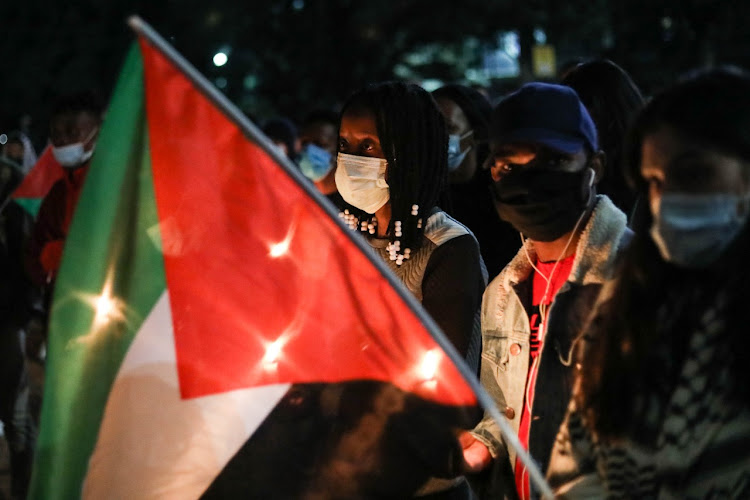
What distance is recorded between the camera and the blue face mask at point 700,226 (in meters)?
2.61

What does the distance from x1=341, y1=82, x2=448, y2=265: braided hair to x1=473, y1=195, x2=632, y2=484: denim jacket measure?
0.74 metres

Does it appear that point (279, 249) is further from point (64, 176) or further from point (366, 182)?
point (64, 176)

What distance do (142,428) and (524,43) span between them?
22.4 meters

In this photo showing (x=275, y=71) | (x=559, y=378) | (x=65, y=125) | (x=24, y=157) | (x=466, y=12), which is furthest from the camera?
(x=275, y=71)

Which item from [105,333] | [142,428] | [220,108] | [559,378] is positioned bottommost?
[559,378]

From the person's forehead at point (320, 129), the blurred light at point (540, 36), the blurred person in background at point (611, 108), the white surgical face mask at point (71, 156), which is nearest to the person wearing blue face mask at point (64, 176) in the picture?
the white surgical face mask at point (71, 156)

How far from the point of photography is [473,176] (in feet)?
21.8

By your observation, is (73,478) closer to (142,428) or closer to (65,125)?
(142,428)

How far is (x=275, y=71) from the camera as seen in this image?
30.0 m

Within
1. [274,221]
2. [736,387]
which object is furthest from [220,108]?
[736,387]

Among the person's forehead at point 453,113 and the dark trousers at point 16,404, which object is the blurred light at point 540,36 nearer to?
the person's forehead at point 453,113

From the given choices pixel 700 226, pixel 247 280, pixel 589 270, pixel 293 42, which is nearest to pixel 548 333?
pixel 589 270

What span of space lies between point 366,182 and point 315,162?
594 cm

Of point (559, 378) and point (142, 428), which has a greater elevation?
point (142, 428)
